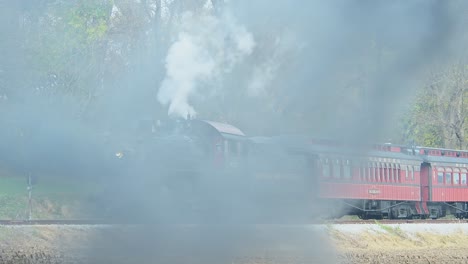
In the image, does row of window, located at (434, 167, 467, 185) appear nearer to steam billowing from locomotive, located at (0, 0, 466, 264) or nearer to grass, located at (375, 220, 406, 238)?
grass, located at (375, 220, 406, 238)

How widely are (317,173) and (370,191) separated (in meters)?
4.58

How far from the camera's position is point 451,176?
53719mm

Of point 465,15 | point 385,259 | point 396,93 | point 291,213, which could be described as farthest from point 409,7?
point 291,213

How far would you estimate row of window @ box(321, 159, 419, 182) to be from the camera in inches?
1700

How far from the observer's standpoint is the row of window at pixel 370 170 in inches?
1700

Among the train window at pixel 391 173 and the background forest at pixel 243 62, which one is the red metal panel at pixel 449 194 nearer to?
the train window at pixel 391 173

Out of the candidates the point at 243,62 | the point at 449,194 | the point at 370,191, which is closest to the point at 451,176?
the point at 449,194

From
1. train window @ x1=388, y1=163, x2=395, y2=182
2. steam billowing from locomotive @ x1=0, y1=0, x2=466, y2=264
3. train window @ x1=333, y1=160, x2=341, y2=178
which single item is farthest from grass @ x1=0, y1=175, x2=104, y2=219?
train window @ x1=388, y1=163, x2=395, y2=182

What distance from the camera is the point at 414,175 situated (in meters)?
50.8

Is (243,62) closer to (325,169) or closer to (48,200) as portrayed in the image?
(325,169)

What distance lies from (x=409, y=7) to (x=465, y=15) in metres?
1.77

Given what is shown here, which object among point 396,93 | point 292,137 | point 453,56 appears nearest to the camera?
point 453,56

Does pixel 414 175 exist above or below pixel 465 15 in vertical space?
below

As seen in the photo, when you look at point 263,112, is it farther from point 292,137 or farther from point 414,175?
point 414,175
